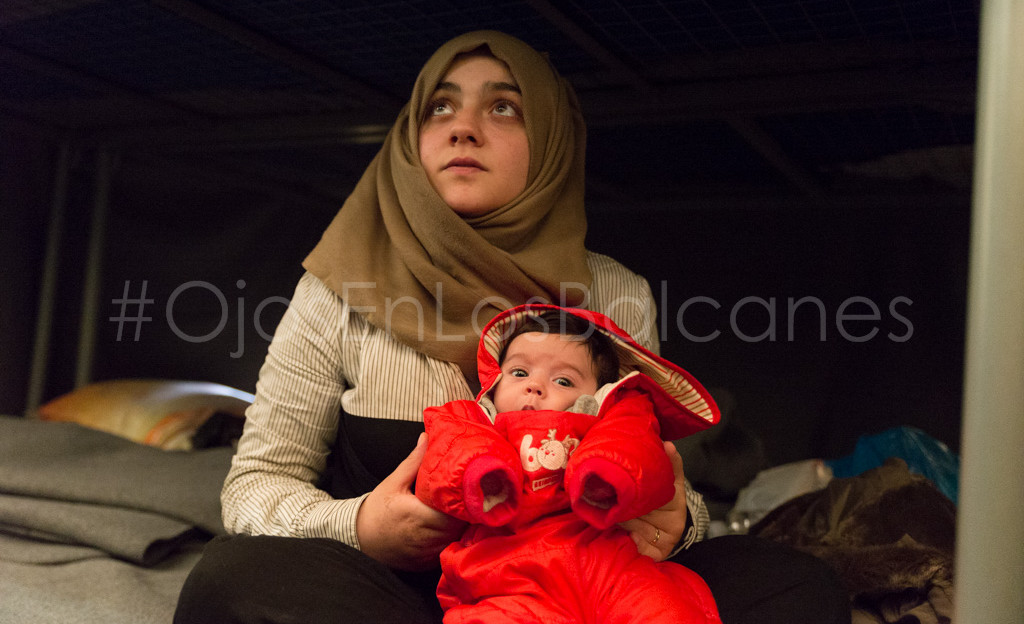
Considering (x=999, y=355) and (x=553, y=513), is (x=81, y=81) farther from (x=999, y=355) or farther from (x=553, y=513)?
(x=999, y=355)

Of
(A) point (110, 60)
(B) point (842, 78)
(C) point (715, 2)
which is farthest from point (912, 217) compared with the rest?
(A) point (110, 60)

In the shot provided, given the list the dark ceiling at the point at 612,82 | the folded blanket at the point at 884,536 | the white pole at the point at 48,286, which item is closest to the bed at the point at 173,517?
the folded blanket at the point at 884,536

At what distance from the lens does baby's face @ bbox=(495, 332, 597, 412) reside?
0.96 metres

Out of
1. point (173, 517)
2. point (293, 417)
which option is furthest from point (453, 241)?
point (173, 517)

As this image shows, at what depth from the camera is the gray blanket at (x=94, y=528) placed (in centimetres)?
118

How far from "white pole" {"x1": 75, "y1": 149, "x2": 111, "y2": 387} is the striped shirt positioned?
1383 mm

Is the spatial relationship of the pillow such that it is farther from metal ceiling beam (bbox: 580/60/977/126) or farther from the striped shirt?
metal ceiling beam (bbox: 580/60/977/126)

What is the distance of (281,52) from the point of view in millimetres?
1537

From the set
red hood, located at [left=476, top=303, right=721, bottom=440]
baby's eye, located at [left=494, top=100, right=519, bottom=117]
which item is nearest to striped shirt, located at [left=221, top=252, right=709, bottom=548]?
red hood, located at [left=476, top=303, right=721, bottom=440]

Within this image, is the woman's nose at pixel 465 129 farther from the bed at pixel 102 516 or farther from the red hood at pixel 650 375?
the bed at pixel 102 516

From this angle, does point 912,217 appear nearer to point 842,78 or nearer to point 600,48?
point 842,78

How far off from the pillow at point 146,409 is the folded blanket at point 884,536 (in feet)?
4.36
